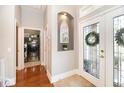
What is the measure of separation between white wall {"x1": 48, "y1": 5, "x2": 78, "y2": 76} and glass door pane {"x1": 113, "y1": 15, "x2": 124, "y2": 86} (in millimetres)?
557

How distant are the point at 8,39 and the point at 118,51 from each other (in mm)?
1605

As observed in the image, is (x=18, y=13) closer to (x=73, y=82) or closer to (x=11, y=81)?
(x=11, y=81)

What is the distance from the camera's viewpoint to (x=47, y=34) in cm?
199

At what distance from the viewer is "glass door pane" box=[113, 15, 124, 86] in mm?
1381

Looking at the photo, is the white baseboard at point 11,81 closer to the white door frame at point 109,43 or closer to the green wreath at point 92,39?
the green wreath at point 92,39

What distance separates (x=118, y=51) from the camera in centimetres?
144

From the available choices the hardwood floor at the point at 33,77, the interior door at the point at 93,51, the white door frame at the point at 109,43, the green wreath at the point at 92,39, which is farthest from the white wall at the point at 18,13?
the white door frame at the point at 109,43

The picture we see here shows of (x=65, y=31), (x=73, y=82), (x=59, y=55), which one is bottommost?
(x=73, y=82)

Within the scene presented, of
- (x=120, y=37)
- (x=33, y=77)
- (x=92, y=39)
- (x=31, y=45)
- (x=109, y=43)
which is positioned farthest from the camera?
(x=33, y=77)

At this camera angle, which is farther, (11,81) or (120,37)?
(11,81)

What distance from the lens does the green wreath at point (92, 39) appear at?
157cm

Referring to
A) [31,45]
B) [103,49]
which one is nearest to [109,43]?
[103,49]
